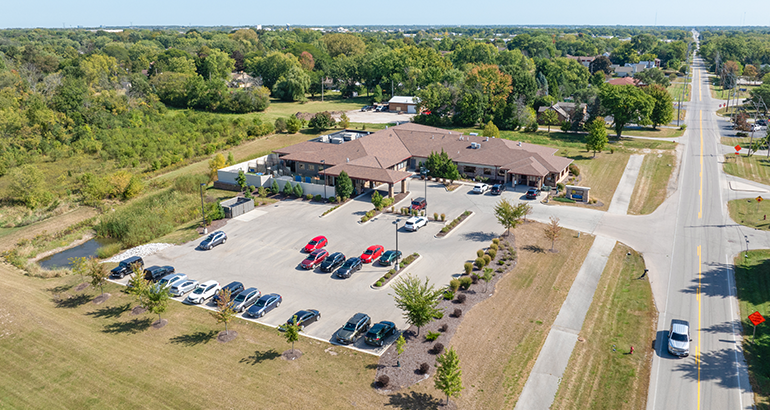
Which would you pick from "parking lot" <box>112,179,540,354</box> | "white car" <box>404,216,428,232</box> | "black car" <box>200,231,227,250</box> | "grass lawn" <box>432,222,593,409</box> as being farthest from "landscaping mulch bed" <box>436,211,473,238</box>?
"black car" <box>200,231,227,250</box>

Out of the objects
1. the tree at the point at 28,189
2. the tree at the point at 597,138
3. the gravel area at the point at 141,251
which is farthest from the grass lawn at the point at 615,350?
the tree at the point at 28,189

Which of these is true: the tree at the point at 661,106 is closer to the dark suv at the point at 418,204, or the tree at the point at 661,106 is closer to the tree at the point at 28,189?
the dark suv at the point at 418,204

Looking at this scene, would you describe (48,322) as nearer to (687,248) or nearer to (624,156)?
(687,248)

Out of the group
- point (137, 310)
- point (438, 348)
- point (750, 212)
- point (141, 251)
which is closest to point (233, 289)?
point (137, 310)

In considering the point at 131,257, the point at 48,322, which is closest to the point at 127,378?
the point at 48,322

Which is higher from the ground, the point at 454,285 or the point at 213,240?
the point at 213,240

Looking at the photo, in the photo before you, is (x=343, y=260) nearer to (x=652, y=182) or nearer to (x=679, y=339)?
(x=679, y=339)
